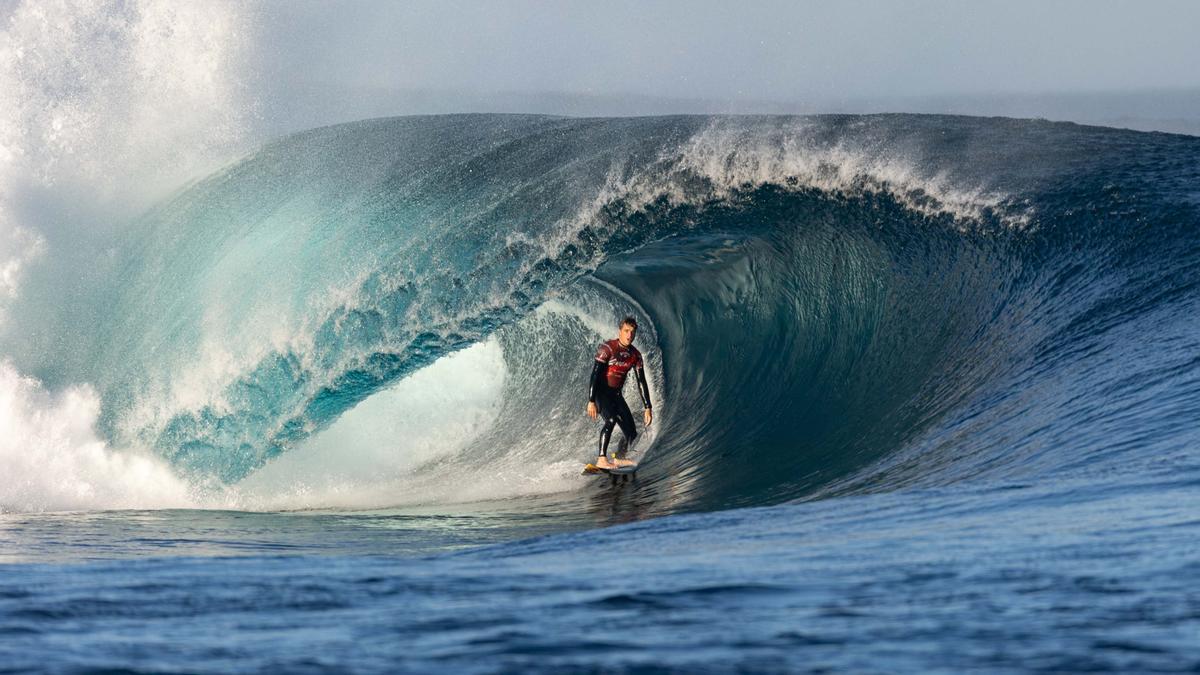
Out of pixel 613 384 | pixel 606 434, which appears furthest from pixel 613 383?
pixel 606 434

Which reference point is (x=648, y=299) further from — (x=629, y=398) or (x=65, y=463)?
(x=65, y=463)

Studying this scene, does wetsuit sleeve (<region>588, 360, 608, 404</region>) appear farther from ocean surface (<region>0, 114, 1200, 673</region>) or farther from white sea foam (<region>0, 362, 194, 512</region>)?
white sea foam (<region>0, 362, 194, 512</region>)

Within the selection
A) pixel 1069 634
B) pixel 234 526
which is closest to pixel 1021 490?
pixel 1069 634

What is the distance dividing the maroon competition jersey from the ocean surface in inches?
34.0

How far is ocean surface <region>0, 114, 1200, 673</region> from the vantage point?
3289 millimetres

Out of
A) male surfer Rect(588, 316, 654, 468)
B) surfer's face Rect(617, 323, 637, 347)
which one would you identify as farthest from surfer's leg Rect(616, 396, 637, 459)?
surfer's face Rect(617, 323, 637, 347)

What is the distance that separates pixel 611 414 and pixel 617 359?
1.54ft

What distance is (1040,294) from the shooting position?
9.57 m

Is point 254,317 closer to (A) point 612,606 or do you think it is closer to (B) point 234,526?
(B) point 234,526

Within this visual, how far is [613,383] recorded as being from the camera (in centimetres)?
1007

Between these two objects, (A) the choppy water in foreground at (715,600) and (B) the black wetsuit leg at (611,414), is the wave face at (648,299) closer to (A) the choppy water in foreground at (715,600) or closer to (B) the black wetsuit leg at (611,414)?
(B) the black wetsuit leg at (611,414)

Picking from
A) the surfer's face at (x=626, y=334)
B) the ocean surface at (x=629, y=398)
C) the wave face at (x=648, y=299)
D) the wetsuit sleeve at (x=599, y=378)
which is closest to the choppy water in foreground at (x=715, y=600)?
the ocean surface at (x=629, y=398)

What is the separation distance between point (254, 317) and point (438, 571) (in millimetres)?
9057

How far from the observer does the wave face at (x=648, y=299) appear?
31.3 ft
